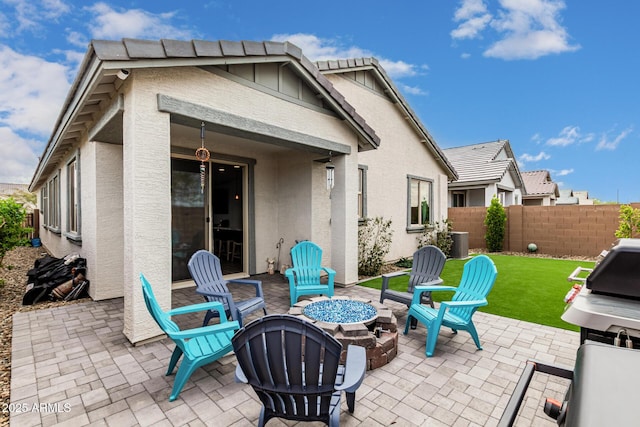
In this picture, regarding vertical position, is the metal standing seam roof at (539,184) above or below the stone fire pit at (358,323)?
above

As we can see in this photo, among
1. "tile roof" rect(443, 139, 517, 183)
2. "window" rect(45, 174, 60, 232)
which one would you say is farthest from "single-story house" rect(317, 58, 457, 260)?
"window" rect(45, 174, 60, 232)

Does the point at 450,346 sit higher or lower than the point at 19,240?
lower

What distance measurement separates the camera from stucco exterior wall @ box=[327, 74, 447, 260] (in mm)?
9125

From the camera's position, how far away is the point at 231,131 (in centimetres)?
477

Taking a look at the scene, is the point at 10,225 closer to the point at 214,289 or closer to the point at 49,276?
the point at 49,276

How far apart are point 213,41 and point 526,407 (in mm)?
5409

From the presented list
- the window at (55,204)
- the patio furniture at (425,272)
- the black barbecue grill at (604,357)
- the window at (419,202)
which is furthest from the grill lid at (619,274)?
the window at (55,204)

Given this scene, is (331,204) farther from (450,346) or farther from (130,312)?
(130,312)

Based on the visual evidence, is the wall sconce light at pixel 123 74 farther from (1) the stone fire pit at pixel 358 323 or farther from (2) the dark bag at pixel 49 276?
(2) the dark bag at pixel 49 276

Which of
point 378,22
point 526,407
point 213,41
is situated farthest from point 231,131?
point 378,22

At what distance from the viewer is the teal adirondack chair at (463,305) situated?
349 cm

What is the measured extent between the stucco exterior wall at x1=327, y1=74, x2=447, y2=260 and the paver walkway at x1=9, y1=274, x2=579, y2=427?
567cm

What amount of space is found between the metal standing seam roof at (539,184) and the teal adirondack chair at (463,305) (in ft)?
71.0

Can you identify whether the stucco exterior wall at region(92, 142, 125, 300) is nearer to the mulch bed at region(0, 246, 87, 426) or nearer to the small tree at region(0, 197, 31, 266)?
the mulch bed at region(0, 246, 87, 426)
